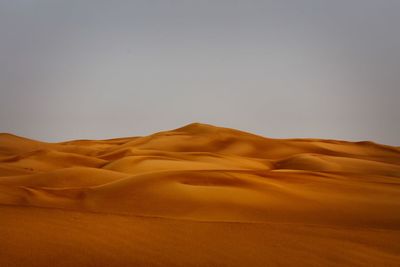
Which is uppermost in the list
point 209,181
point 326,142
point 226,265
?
point 326,142

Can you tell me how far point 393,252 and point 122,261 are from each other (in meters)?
1.21

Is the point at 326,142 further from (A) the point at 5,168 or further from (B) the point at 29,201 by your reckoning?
(B) the point at 29,201

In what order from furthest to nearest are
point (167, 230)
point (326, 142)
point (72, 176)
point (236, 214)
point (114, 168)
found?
point (326, 142)
point (114, 168)
point (72, 176)
point (236, 214)
point (167, 230)

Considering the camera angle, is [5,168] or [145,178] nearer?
[145,178]

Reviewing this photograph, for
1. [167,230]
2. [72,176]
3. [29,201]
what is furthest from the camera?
[72,176]

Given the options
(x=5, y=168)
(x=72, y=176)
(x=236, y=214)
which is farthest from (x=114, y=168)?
(x=236, y=214)

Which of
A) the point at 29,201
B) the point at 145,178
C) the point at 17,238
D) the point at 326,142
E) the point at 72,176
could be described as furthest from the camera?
the point at 326,142

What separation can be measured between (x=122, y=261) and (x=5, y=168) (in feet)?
15.2

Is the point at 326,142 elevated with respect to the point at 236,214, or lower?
elevated

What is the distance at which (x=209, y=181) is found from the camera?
3.13 metres

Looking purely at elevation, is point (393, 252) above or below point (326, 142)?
below

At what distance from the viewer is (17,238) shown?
166 cm

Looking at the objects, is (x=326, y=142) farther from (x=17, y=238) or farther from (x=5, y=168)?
(x=17, y=238)

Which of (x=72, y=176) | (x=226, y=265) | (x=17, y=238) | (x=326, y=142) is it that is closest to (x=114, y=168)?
(x=72, y=176)
